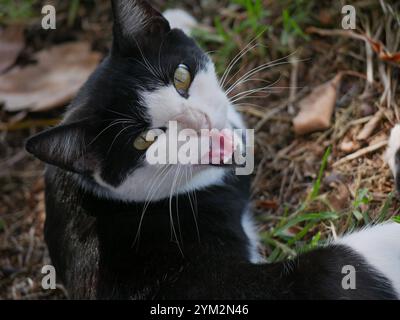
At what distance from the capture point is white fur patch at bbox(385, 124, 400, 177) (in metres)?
1.97

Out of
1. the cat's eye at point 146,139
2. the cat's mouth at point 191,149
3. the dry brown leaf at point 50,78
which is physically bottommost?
the cat's mouth at point 191,149

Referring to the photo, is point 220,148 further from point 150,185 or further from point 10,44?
point 10,44

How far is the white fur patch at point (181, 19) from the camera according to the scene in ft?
8.59

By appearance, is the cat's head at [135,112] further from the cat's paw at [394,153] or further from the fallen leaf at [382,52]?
the fallen leaf at [382,52]

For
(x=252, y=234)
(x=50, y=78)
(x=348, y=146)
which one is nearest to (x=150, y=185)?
(x=252, y=234)

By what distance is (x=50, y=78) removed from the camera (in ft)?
9.71

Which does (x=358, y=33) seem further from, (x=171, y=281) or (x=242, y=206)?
(x=171, y=281)

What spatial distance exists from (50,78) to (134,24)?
116cm

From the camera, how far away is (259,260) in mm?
2111

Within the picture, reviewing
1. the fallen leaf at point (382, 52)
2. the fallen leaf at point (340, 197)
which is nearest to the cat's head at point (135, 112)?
the fallen leaf at point (340, 197)

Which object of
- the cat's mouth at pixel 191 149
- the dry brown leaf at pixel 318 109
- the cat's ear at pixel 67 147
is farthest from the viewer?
the dry brown leaf at pixel 318 109

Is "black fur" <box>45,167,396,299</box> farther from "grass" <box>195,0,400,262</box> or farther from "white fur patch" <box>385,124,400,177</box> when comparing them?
"white fur patch" <box>385,124,400,177</box>

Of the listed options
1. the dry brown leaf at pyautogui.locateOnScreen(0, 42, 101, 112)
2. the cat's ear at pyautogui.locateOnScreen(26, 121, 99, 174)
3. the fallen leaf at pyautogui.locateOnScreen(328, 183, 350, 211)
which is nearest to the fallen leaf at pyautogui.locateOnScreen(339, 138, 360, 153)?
the fallen leaf at pyautogui.locateOnScreen(328, 183, 350, 211)

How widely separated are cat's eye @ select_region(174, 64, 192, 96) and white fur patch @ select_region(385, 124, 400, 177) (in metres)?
0.74
